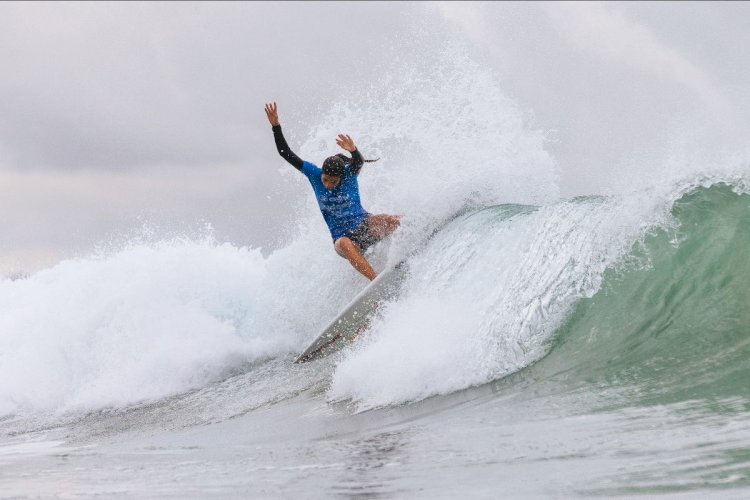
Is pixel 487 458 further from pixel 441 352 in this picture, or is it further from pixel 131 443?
pixel 131 443

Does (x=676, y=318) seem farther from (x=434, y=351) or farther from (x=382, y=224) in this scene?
(x=382, y=224)

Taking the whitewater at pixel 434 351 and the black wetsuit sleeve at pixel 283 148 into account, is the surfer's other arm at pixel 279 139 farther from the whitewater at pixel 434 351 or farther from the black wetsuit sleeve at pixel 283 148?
the whitewater at pixel 434 351

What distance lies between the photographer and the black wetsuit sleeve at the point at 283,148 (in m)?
8.80

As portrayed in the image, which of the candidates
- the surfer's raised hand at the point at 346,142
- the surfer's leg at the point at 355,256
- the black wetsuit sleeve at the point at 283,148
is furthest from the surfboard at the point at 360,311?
the black wetsuit sleeve at the point at 283,148

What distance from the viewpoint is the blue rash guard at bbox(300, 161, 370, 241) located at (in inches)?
352

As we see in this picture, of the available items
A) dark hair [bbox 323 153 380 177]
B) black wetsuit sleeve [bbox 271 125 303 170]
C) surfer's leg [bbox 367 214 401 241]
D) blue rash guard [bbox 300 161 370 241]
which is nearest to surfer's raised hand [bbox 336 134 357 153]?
dark hair [bbox 323 153 380 177]

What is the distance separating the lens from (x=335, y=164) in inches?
340

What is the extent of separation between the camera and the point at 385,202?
33.9ft

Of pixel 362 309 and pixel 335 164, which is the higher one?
pixel 335 164

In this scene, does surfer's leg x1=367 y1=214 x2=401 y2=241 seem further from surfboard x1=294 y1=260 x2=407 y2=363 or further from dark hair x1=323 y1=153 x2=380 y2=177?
dark hair x1=323 y1=153 x2=380 y2=177

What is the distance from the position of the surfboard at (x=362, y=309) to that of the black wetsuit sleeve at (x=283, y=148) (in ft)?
4.99

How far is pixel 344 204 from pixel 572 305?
10.3 feet

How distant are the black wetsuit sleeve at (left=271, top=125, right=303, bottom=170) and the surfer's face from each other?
1.07ft

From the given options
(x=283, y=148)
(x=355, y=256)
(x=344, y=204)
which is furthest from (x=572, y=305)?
(x=283, y=148)
